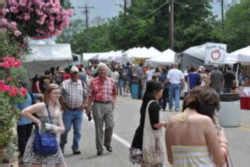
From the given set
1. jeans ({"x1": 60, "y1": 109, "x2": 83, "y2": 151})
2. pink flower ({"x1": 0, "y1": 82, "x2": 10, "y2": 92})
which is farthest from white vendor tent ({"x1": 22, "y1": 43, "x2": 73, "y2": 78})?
pink flower ({"x1": 0, "y1": 82, "x2": 10, "y2": 92})

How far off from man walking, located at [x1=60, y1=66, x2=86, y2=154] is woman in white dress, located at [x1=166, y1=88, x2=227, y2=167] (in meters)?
7.17

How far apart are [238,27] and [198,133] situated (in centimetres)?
5571

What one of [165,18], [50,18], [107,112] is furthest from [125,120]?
[165,18]

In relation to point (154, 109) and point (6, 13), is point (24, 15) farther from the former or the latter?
point (154, 109)

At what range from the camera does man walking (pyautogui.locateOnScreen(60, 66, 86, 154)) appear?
12.6 m

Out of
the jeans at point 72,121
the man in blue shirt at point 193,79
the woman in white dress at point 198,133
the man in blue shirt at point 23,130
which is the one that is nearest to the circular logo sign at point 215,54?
the man in blue shirt at point 193,79

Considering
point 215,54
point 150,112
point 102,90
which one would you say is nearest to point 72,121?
point 102,90

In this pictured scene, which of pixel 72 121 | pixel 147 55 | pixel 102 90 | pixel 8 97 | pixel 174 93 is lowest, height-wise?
pixel 174 93

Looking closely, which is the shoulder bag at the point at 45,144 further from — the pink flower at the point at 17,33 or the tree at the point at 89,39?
the tree at the point at 89,39

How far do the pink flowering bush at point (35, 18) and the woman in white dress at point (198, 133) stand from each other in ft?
6.74

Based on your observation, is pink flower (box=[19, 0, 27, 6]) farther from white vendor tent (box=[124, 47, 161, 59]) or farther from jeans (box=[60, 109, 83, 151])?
white vendor tent (box=[124, 47, 161, 59])

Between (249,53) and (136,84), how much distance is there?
241 inches

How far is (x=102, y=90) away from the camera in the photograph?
12.7m

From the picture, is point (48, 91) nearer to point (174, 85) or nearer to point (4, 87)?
point (4, 87)
